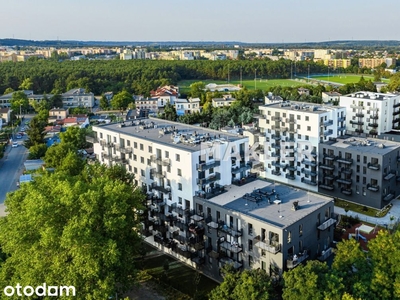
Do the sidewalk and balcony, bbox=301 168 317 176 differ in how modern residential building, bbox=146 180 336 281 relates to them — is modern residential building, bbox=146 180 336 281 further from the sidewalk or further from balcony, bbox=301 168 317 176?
balcony, bbox=301 168 317 176

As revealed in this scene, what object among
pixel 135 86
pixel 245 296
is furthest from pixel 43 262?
pixel 135 86

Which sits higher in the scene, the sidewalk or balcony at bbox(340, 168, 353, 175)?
balcony at bbox(340, 168, 353, 175)

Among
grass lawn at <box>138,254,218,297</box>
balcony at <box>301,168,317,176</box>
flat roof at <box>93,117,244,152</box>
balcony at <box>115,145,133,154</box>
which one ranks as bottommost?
grass lawn at <box>138,254,218,297</box>

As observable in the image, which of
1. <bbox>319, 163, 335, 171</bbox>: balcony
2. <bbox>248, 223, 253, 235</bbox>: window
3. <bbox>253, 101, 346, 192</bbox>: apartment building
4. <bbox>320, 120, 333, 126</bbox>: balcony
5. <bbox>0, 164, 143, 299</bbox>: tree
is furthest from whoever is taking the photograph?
<bbox>253, 101, 346, 192</bbox>: apartment building

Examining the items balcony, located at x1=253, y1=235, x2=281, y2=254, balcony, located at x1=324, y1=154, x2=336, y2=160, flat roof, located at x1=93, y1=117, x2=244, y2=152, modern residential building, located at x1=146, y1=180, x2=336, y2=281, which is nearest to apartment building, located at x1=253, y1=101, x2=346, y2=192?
balcony, located at x1=324, y1=154, x2=336, y2=160

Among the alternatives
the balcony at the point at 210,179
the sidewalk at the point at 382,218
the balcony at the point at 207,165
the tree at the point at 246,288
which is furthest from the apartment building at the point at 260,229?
the sidewalk at the point at 382,218

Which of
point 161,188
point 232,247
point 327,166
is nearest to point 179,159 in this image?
point 161,188

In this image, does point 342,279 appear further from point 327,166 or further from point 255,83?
point 255,83
